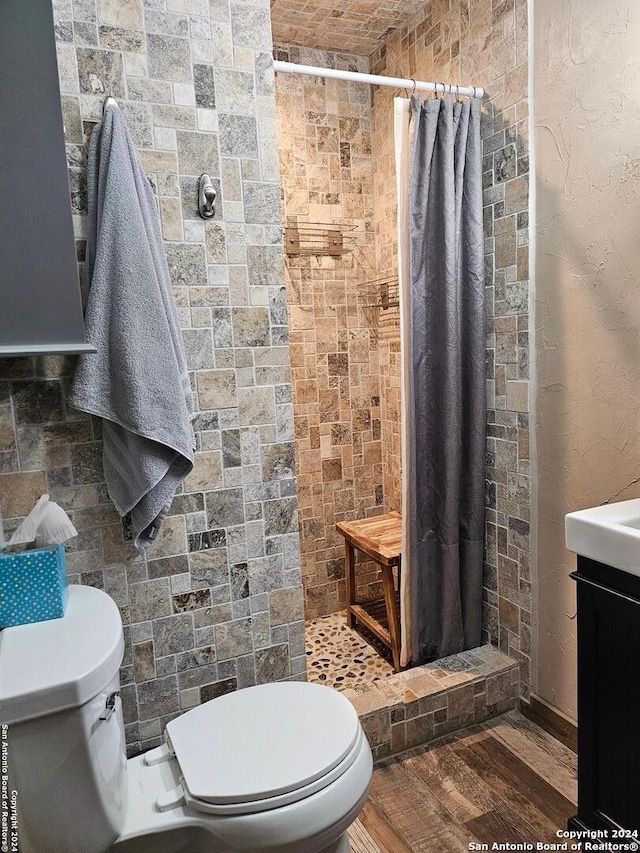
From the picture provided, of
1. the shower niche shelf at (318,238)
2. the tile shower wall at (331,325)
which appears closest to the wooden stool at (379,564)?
the tile shower wall at (331,325)

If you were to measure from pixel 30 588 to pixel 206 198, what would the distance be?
1.04 meters

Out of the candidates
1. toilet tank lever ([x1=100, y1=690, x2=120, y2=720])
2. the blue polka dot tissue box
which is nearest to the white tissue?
the blue polka dot tissue box

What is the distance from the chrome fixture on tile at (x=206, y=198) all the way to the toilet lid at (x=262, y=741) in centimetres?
126

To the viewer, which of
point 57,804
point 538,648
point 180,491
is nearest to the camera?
A: point 57,804

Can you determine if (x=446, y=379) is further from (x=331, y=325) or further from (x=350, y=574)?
(x=350, y=574)

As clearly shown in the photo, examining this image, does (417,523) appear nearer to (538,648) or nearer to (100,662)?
(538,648)

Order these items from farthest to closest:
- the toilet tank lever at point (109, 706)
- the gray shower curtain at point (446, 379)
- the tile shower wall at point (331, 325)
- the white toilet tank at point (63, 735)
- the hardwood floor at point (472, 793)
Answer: the tile shower wall at point (331, 325) < the gray shower curtain at point (446, 379) < the hardwood floor at point (472, 793) < the toilet tank lever at point (109, 706) < the white toilet tank at point (63, 735)

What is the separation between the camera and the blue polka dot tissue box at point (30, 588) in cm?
122

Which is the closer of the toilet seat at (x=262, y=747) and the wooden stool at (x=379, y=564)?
the toilet seat at (x=262, y=747)

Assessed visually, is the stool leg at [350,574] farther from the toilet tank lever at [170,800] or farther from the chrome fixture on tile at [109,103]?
the chrome fixture on tile at [109,103]

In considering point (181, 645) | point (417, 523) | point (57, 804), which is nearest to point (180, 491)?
point (181, 645)

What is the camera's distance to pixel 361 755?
4.26 ft

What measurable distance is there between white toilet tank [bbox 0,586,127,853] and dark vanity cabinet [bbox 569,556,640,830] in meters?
1.04

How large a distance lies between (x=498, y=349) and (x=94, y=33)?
4.95 ft
